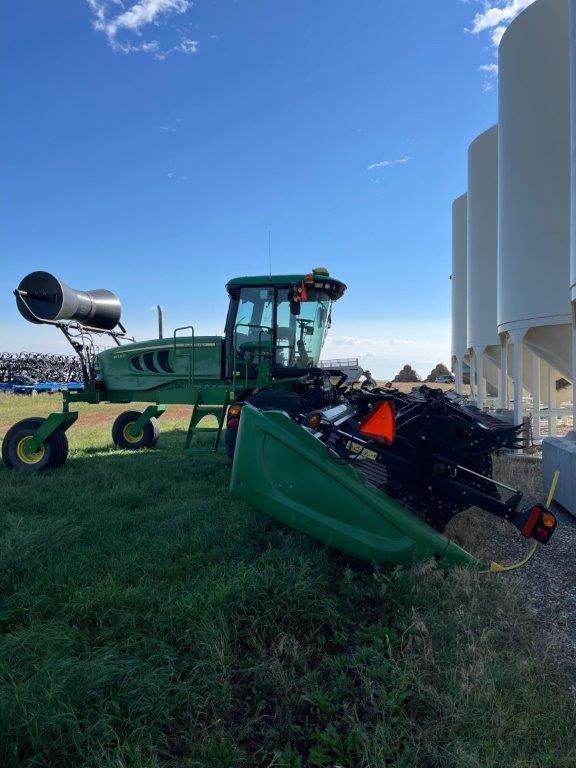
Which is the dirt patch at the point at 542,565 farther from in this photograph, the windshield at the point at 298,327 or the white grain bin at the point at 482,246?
the white grain bin at the point at 482,246

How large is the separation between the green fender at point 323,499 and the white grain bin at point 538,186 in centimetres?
623

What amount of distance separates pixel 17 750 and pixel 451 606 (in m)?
2.00

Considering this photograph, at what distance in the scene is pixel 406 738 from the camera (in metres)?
1.87

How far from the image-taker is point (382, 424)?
2.99 m

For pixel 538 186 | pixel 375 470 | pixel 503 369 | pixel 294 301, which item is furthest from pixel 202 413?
pixel 503 369

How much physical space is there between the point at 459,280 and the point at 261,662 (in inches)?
697

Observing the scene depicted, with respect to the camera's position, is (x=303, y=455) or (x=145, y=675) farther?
(x=303, y=455)

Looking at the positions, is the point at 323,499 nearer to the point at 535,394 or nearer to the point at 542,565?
the point at 542,565

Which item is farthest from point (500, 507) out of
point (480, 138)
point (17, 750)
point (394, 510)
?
point (480, 138)

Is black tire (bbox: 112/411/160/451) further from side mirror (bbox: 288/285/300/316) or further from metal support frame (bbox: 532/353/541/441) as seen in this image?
metal support frame (bbox: 532/353/541/441)

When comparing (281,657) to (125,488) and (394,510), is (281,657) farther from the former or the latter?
(125,488)

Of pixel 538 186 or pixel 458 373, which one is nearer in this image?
pixel 538 186

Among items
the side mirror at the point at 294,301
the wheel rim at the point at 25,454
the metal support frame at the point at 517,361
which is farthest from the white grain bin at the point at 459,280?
the wheel rim at the point at 25,454

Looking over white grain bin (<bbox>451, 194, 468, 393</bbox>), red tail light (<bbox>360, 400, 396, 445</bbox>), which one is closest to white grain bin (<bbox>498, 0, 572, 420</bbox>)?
red tail light (<bbox>360, 400, 396, 445</bbox>)
